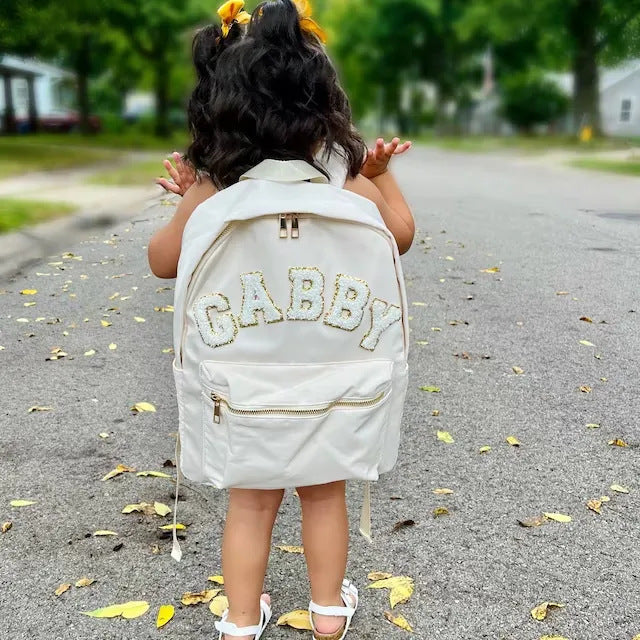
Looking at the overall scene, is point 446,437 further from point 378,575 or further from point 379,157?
point 379,157

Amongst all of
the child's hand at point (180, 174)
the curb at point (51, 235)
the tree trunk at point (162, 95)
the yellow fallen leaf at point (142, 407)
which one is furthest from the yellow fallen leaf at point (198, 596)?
the tree trunk at point (162, 95)

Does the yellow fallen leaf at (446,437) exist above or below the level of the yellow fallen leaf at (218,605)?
above

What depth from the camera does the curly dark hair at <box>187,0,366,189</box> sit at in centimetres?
167

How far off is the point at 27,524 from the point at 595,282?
512 centimetres

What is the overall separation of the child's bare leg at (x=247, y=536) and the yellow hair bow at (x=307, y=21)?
113cm

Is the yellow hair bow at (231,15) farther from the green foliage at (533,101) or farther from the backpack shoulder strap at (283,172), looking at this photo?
the green foliage at (533,101)

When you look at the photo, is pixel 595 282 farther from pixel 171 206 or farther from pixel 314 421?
pixel 171 206

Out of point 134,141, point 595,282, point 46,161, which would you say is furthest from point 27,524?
point 134,141

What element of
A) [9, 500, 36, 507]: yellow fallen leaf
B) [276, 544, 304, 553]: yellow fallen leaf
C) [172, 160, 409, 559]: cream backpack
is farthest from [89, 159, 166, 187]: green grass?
[172, 160, 409, 559]: cream backpack

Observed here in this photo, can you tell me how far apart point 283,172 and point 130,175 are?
14867 millimetres

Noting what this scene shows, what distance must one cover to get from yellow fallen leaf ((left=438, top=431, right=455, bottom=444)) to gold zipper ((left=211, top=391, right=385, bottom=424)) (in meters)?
1.74

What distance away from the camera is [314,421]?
1.71 meters

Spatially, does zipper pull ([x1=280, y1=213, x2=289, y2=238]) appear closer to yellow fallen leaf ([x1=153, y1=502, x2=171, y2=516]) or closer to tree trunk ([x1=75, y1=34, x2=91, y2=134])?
yellow fallen leaf ([x1=153, y1=502, x2=171, y2=516])

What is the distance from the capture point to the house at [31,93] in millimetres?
33606
